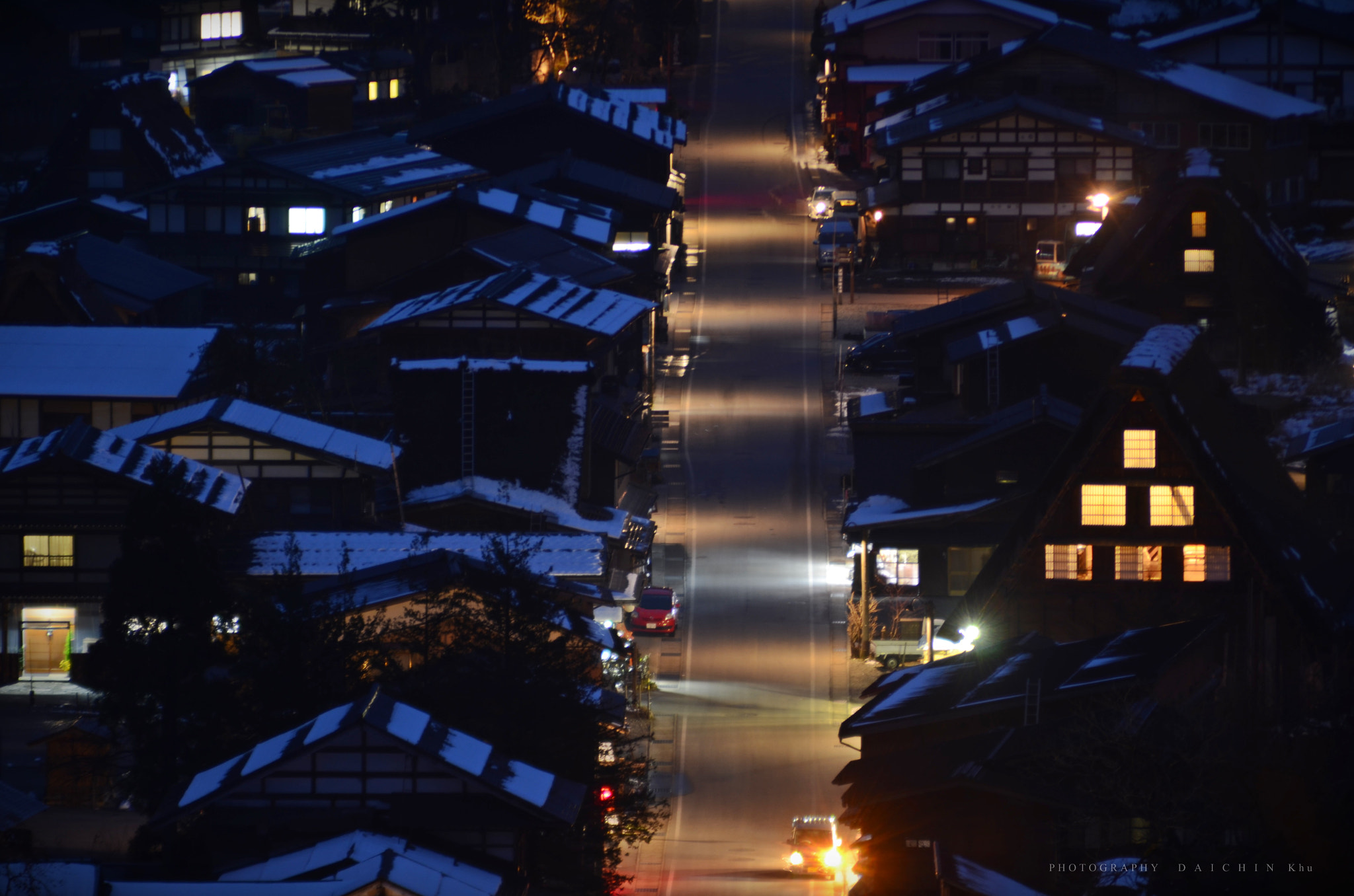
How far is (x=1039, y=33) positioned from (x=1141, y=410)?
39.9 metres

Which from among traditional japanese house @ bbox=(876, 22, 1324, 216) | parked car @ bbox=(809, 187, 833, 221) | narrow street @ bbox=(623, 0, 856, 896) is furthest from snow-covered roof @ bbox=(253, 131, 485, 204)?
traditional japanese house @ bbox=(876, 22, 1324, 216)

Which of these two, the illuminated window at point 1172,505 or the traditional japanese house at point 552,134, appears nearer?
the illuminated window at point 1172,505

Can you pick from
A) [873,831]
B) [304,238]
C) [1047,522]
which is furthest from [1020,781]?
[304,238]

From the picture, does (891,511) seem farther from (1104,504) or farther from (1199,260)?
(1199,260)

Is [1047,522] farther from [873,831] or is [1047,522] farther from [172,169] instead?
[172,169]

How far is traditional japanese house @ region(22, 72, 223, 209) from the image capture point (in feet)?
243

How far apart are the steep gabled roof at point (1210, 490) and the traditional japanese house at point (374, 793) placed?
1426 cm

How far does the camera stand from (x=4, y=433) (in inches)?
2053

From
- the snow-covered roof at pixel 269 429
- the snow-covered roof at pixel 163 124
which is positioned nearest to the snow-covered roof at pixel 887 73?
the snow-covered roof at pixel 163 124

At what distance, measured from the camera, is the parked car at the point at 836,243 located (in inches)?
2721

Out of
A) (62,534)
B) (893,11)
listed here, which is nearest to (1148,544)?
(62,534)

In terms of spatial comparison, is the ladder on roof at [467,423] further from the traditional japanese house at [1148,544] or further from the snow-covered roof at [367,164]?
the snow-covered roof at [367,164]

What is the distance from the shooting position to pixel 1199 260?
2222 inches

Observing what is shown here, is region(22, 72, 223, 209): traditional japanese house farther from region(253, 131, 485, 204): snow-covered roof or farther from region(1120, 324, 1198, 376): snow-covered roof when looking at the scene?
region(1120, 324, 1198, 376): snow-covered roof
